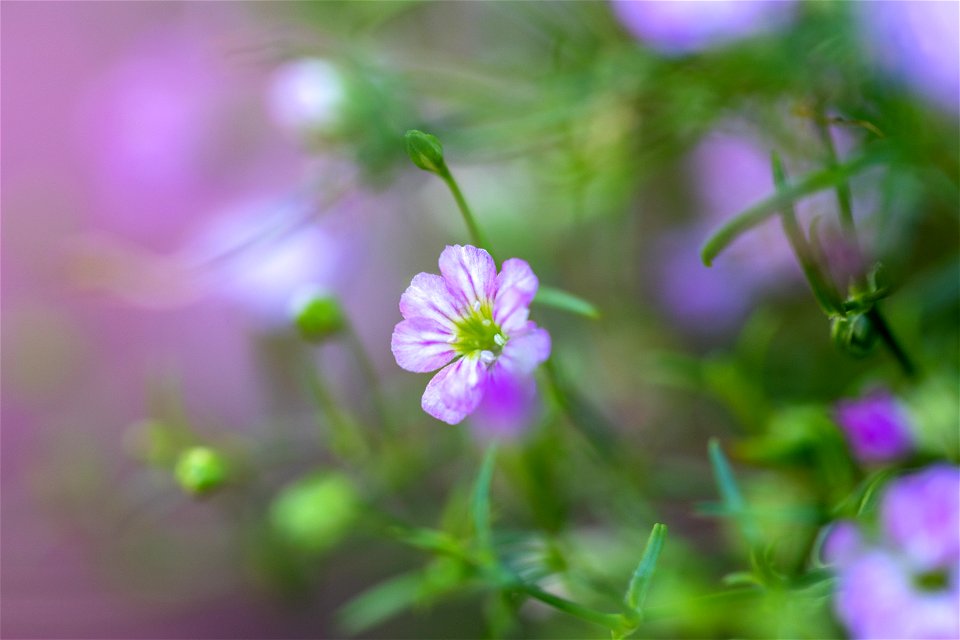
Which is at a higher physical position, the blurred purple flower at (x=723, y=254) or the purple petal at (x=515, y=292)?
the blurred purple flower at (x=723, y=254)

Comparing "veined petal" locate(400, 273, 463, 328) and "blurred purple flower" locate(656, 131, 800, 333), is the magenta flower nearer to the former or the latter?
"veined petal" locate(400, 273, 463, 328)

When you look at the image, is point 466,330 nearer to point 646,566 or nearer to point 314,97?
point 646,566

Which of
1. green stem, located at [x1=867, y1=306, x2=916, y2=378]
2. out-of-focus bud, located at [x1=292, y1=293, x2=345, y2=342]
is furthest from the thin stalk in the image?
out-of-focus bud, located at [x1=292, y1=293, x2=345, y2=342]

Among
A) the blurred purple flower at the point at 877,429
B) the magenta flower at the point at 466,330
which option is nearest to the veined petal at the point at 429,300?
the magenta flower at the point at 466,330

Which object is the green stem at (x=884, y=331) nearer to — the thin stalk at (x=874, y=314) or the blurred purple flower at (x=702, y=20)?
the thin stalk at (x=874, y=314)

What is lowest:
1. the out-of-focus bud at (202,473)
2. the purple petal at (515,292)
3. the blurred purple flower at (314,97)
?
the purple petal at (515,292)

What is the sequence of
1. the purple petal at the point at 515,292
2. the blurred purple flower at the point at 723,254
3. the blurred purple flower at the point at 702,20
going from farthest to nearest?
the blurred purple flower at the point at 723,254 → the blurred purple flower at the point at 702,20 → the purple petal at the point at 515,292

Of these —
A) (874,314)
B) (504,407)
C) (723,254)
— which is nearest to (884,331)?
(874,314)
